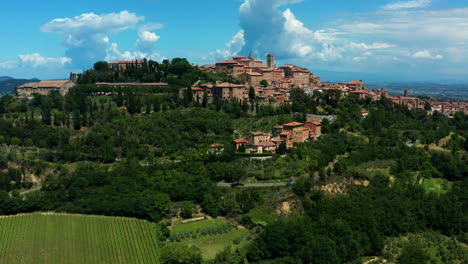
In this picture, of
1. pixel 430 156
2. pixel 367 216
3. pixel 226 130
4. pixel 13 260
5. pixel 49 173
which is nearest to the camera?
pixel 13 260

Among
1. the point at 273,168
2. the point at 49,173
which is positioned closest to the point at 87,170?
the point at 49,173

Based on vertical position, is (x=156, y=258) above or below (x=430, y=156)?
below

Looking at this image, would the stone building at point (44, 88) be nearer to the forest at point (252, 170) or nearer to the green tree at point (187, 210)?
the forest at point (252, 170)

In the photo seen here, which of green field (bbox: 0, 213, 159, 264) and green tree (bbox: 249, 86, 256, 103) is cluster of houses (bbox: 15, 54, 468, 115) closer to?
green tree (bbox: 249, 86, 256, 103)

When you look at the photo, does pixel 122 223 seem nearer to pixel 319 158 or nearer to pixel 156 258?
pixel 156 258

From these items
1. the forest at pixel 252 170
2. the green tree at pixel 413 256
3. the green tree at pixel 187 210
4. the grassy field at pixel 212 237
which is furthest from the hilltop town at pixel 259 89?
the green tree at pixel 413 256

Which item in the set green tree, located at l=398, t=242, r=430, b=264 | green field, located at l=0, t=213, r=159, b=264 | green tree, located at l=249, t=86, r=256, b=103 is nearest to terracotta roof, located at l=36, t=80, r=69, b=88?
green tree, located at l=249, t=86, r=256, b=103

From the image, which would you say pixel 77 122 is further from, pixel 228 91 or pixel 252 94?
pixel 252 94

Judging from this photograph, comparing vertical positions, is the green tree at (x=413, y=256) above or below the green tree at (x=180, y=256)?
below
